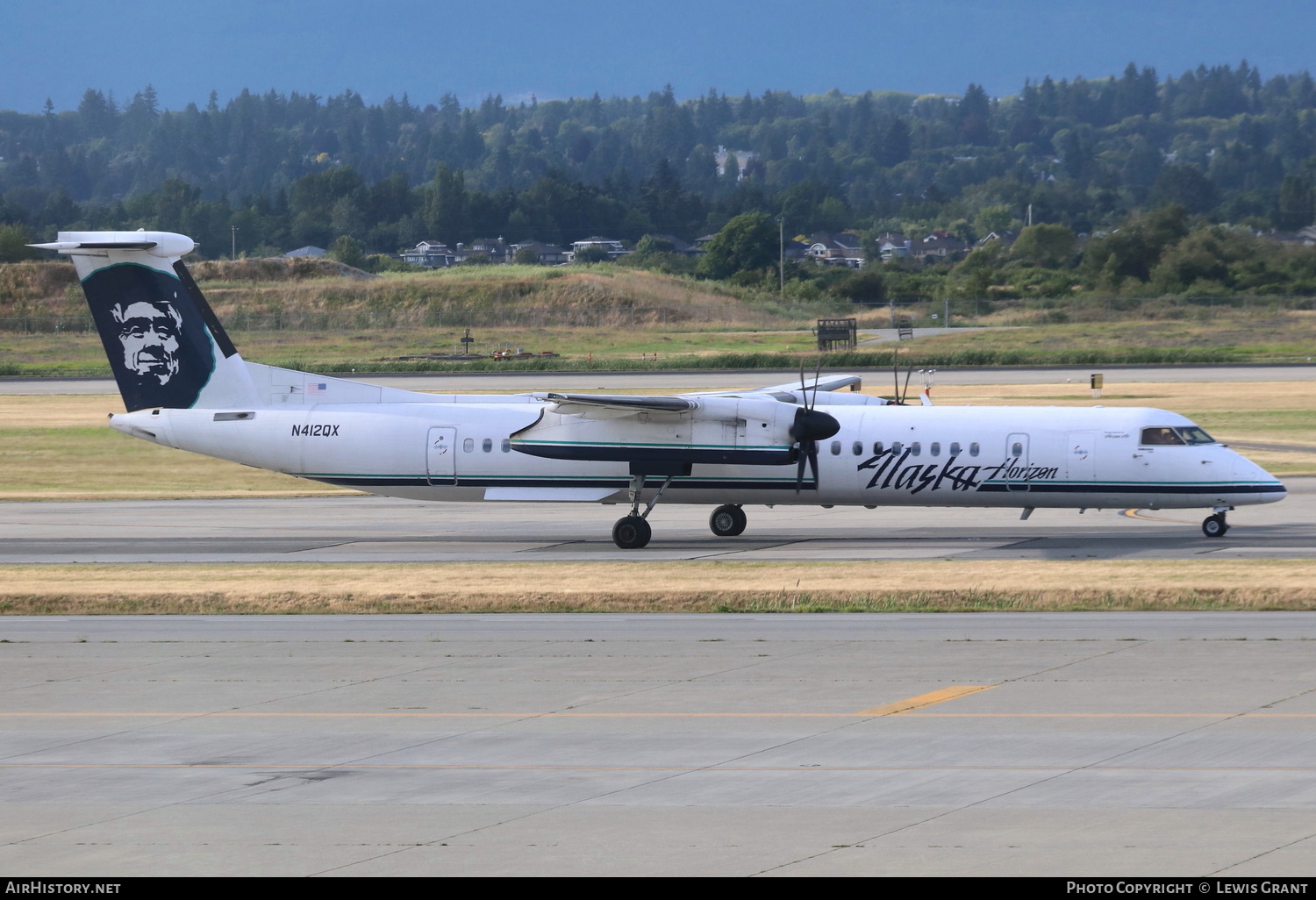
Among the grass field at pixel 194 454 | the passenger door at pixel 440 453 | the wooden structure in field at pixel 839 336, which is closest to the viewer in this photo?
the passenger door at pixel 440 453

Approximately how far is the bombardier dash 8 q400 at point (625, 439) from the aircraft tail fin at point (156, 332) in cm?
3

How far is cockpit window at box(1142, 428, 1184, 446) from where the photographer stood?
28281mm

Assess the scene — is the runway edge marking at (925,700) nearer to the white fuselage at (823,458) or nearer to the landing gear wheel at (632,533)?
the white fuselage at (823,458)

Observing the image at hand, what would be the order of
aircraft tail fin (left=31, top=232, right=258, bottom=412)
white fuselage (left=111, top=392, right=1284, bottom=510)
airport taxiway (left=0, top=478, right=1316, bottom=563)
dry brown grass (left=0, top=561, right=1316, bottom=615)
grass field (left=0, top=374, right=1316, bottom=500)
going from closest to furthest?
dry brown grass (left=0, top=561, right=1316, bottom=615)
airport taxiway (left=0, top=478, right=1316, bottom=563)
white fuselage (left=111, top=392, right=1284, bottom=510)
aircraft tail fin (left=31, top=232, right=258, bottom=412)
grass field (left=0, top=374, right=1316, bottom=500)

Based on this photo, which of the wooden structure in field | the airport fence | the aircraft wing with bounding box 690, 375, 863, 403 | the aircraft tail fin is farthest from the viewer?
the airport fence

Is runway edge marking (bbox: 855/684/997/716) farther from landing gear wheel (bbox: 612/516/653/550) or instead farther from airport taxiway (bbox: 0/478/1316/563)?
landing gear wheel (bbox: 612/516/653/550)

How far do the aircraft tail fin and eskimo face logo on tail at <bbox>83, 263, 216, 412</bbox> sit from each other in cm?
2

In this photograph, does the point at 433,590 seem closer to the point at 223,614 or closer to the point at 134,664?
the point at 223,614

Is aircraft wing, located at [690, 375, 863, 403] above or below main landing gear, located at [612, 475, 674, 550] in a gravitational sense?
above

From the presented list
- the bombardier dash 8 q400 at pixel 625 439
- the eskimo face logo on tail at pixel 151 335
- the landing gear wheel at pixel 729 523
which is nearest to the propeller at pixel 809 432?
the bombardier dash 8 q400 at pixel 625 439

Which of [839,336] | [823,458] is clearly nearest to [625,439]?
[823,458]

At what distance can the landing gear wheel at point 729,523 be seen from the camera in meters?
30.8

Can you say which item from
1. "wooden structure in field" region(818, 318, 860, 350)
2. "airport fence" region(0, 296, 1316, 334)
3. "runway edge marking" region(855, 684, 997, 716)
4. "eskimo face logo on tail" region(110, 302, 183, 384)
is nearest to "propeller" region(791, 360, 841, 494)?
"runway edge marking" region(855, 684, 997, 716)
